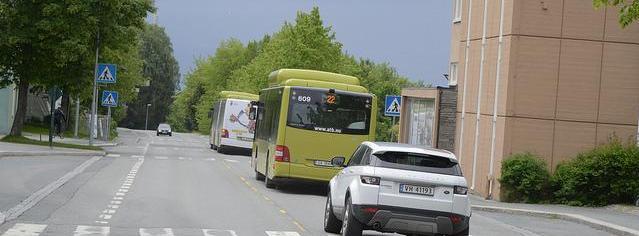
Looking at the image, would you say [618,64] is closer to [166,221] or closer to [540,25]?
[540,25]

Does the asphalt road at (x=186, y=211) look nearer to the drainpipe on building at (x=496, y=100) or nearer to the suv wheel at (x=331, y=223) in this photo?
the suv wheel at (x=331, y=223)

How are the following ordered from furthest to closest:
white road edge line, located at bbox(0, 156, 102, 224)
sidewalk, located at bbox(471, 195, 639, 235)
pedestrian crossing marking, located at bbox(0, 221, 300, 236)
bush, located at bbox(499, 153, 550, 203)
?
1. bush, located at bbox(499, 153, 550, 203)
2. sidewalk, located at bbox(471, 195, 639, 235)
3. white road edge line, located at bbox(0, 156, 102, 224)
4. pedestrian crossing marking, located at bbox(0, 221, 300, 236)

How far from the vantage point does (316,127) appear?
84.4 feet

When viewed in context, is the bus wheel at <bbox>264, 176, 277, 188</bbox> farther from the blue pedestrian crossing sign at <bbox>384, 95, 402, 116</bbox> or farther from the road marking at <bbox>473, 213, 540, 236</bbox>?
the blue pedestrian crossing sign at <bbox>384, 95, 402, 116</bbox>

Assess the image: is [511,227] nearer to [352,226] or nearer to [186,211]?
[186,211]

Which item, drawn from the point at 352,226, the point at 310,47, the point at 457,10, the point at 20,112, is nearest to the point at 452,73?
the point at 457,10

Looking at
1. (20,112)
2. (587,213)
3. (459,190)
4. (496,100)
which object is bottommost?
(587,213)

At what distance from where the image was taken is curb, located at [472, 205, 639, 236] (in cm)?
1861

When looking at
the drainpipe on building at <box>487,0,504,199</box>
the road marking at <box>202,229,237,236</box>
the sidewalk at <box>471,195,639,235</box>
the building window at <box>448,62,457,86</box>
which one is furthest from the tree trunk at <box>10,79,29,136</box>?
the road marking at <box>202,229,237,236</box>

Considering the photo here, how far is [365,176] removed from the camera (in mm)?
14180

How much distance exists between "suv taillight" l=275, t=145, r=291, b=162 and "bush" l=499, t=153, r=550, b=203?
561cm

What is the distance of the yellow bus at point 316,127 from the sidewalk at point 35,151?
1132 centimetres

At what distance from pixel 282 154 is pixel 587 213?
7.41m

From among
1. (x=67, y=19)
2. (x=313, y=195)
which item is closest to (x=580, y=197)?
(x=313, y=195)
